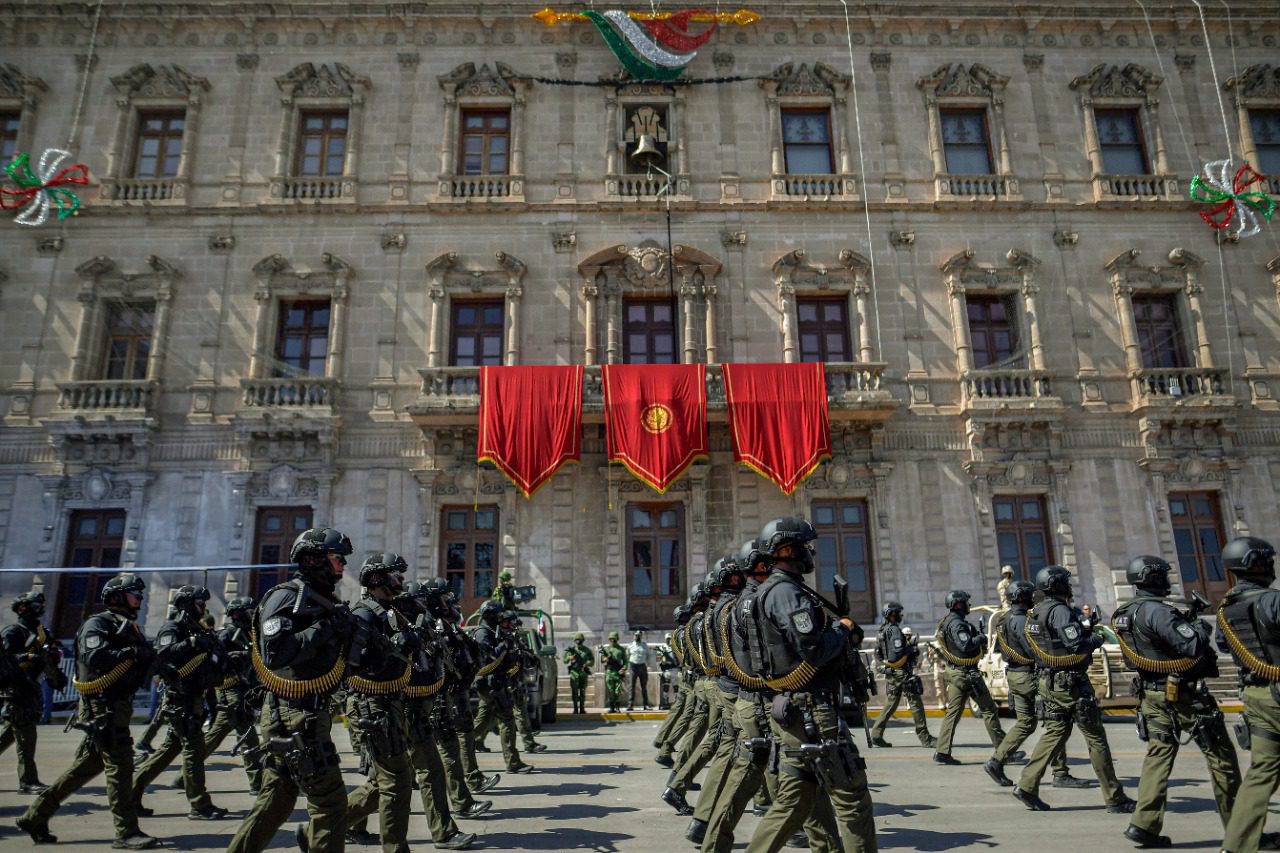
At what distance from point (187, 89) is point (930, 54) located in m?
19.0

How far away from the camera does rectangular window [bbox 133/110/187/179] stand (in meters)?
21.4

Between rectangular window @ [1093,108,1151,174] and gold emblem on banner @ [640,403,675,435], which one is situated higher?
rectangular window @ [1093,108,1151,174]

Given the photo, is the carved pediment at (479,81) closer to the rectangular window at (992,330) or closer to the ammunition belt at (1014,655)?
the rectangular window at (992,330)

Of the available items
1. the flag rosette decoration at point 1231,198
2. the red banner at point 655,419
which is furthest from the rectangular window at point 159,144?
the flag rosette decoration at point 1231,198

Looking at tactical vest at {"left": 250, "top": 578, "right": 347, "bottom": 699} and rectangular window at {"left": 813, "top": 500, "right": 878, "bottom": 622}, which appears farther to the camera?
rectangular window at {"left": 813, "top": 500, "right": 878, "bottom": 622}

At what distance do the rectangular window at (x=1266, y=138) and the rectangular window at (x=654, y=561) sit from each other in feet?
56.8

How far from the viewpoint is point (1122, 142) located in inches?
866

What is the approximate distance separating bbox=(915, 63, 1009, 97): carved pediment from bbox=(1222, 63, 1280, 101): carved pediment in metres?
5.89

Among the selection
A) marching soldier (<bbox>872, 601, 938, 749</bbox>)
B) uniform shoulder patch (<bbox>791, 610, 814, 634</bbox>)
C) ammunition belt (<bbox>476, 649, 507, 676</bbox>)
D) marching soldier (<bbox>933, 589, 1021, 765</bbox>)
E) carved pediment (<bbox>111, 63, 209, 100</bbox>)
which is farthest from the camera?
carved pediment (<bbox>111, 63, 209, 100</bbox>)

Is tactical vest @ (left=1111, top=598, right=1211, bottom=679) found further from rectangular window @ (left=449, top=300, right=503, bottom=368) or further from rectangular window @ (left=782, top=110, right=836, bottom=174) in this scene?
rectangular window @ (left=782, top=110, right=836, bottom=174)

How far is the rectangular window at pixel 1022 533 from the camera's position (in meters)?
19.0

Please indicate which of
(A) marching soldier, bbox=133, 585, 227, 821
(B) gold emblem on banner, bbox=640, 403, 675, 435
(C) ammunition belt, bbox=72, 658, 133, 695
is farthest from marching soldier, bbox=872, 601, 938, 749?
(C) ammunition belt, bbox=72, 658, 133, 695

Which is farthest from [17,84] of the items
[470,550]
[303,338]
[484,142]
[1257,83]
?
[1257,83]

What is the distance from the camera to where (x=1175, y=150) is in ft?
71.1
